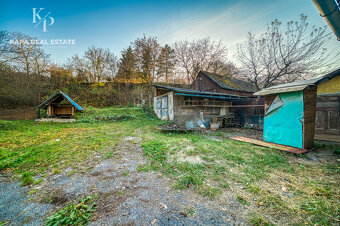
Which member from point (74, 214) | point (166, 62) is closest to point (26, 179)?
point (74, 214)

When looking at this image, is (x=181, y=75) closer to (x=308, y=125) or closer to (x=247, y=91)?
(x=247, y=91)

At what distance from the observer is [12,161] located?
2.93 m

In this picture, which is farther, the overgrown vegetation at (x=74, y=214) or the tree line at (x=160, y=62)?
the tree line at (x=160, y=62)

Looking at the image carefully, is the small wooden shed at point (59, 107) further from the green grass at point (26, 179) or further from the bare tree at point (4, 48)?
the green grass at point (26, 179)

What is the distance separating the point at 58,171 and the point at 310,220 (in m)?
4.35

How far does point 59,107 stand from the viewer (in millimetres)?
11117

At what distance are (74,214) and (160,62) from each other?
17.9m

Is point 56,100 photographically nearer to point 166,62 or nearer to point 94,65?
point 94,65

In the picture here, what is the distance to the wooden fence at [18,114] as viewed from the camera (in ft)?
30.8

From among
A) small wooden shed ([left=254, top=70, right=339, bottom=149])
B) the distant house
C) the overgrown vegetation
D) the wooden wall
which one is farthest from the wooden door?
the overgrown vegetation

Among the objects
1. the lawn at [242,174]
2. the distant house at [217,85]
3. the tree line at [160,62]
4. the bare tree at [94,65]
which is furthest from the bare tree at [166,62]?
the lawn at [242,174]

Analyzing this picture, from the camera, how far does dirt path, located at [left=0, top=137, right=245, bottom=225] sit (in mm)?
1473

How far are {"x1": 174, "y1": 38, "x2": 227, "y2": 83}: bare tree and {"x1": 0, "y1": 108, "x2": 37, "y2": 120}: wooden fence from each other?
63.3ft

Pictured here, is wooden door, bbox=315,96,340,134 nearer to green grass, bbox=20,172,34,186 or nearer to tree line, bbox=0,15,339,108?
tree line, bbox=0,15,339,108
